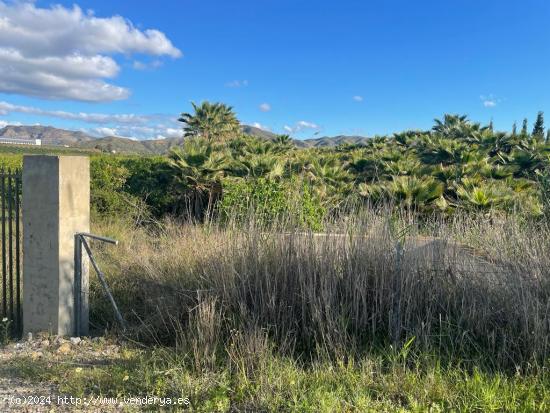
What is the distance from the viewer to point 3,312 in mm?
5617

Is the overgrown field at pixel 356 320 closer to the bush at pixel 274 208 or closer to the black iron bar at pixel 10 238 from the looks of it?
the bush at pixel 274 208

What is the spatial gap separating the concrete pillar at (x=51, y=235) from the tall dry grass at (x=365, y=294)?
2.95 ft

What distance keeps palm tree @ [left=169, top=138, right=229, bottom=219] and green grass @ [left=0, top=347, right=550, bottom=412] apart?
10849mm

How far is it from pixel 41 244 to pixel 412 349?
3.87 m

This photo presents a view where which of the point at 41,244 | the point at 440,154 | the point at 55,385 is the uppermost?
the point at 440,154

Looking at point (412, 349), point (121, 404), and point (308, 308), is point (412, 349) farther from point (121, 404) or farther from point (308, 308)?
point (121, 404)

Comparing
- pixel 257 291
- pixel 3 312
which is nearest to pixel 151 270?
pixel 257 291

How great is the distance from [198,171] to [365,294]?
11094 mm

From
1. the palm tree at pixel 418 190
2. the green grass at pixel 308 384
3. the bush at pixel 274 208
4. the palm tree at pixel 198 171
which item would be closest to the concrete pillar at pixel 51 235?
the green grass at pixel 308 384

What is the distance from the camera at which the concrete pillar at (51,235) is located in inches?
194

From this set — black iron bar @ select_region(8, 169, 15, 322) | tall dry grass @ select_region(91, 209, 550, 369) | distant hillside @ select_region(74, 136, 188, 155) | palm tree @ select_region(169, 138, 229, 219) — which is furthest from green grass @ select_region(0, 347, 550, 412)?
distant hillside @ select_region(74, 136, 188, 155)

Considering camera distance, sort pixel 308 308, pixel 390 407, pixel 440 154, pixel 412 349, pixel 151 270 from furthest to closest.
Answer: pixel 440 154, pixel 151 270, pixel 308 308, pixel 412 349, pixel 390 407

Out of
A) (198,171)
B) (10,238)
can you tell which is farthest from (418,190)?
(10,238)

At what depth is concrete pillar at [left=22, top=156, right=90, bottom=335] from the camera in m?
4.92
